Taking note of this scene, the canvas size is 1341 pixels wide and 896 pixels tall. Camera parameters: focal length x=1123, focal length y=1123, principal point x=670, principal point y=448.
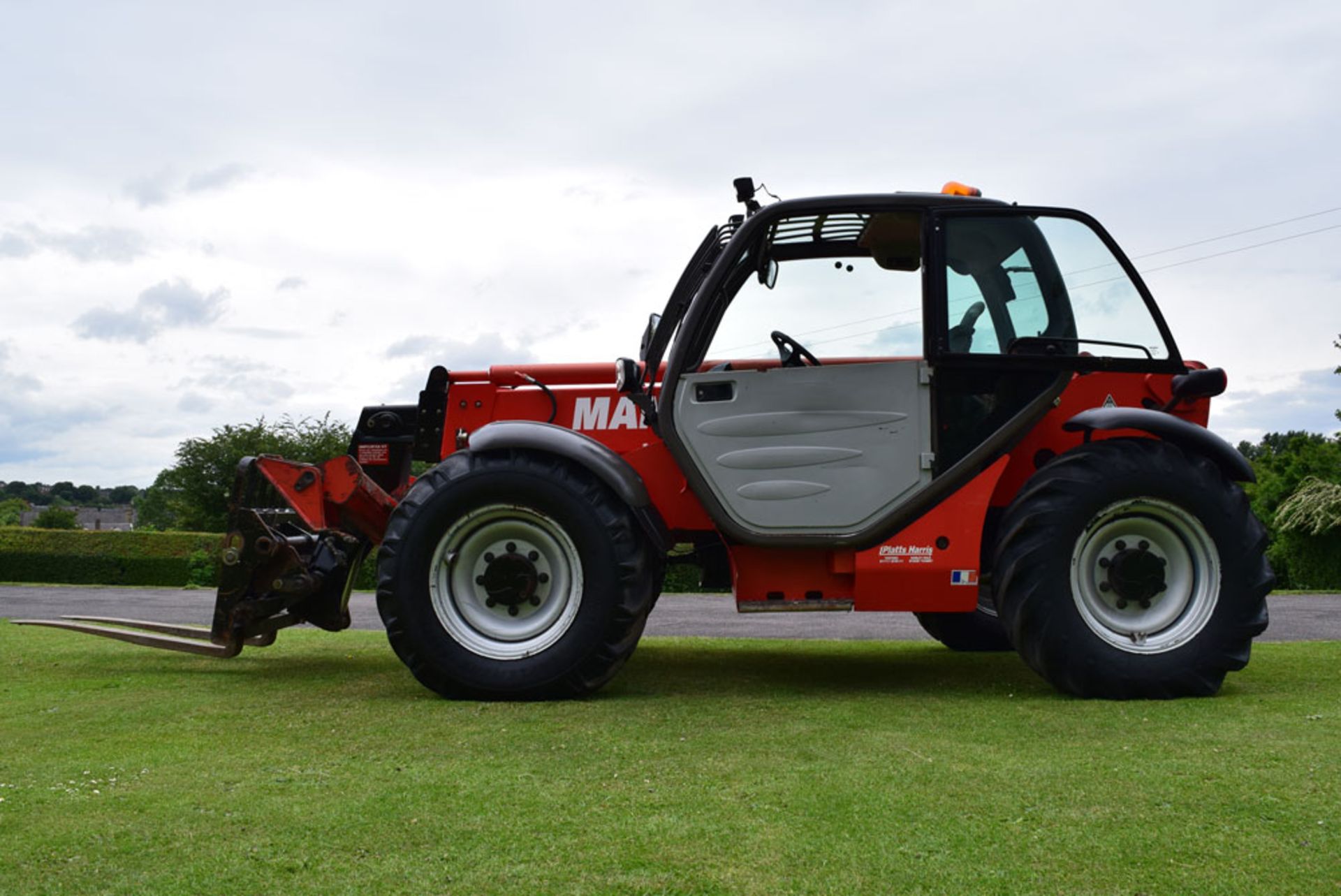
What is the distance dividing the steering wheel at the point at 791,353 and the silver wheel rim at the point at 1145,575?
160 cm

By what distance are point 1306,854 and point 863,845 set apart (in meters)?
1.10

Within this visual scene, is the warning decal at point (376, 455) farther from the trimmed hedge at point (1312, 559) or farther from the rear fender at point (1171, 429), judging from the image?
the trimmed hedge at point (1312, 559)

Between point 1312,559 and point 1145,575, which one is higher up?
point 1145,575

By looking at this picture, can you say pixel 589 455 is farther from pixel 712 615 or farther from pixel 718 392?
pixel 712 615

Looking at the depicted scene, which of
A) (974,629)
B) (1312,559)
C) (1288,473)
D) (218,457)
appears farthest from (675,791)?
(218,457)

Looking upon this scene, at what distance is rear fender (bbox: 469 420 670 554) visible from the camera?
5410mm

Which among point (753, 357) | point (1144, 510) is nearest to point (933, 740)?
point (1144, 510)

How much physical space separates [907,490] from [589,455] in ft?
5.07

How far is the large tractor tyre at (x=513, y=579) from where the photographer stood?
211 inches

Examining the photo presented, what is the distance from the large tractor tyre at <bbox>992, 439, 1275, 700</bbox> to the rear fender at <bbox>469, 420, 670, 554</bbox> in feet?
5.46

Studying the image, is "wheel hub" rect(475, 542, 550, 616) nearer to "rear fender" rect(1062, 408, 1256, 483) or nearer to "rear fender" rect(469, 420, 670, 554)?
"rear fender" rect(469, 420, 670, 554)

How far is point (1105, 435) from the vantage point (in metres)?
5.64

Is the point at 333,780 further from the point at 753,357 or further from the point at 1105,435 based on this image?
the point at 1105,435

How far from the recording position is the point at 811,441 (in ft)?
18.0
